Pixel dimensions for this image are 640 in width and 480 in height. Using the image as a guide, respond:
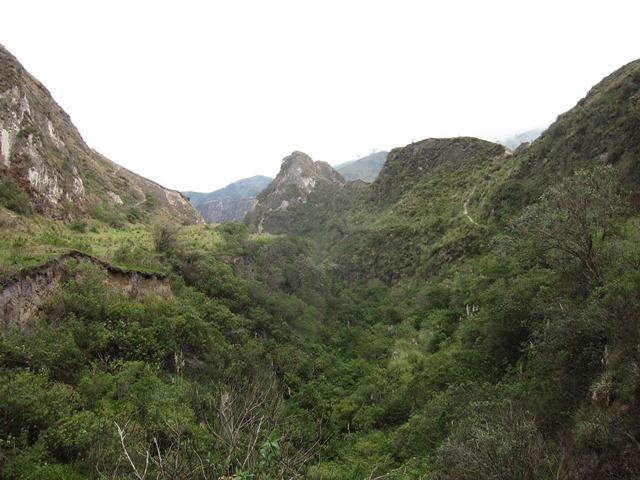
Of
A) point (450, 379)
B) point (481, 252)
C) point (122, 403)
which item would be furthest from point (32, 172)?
point (481, 252)

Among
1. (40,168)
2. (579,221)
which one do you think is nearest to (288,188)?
(40,168)

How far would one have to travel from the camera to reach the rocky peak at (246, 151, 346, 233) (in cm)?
9594

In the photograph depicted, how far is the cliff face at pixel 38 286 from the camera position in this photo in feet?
42.9

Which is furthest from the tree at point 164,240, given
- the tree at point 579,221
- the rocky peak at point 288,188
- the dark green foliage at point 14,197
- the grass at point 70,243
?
the rocky peak at point 288,188

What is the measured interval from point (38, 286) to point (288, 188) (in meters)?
87.8

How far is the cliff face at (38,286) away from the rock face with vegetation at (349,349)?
98 mm

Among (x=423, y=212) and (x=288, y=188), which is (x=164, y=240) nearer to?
(x=423, y=212)

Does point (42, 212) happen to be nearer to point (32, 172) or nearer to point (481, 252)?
point (32, 172)

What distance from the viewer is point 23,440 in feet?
28.9

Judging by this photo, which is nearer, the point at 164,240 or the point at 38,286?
the point at 38,286

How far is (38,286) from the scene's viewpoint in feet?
47.4

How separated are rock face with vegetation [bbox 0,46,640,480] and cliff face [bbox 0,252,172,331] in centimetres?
10

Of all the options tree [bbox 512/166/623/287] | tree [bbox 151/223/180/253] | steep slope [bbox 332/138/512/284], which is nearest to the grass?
tree [bbox 151/223/180/253]

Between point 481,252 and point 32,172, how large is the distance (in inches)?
1448
